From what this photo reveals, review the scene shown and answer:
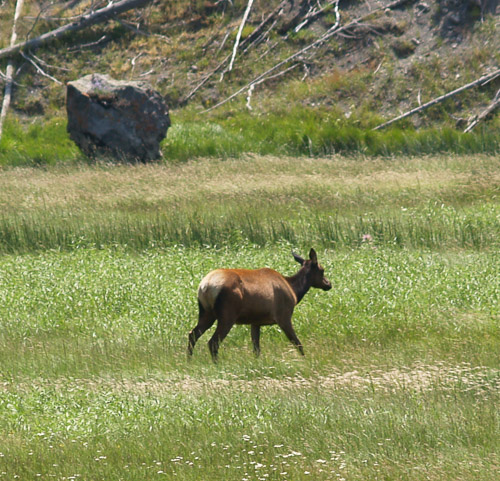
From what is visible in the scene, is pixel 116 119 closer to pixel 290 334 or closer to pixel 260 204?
pixel 260 204

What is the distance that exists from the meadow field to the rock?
553cm

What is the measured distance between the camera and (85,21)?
127 feet

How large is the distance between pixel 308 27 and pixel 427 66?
6.22 m

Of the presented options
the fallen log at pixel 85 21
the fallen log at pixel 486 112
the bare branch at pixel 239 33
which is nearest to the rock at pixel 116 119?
the bare branch at pixel 239 33

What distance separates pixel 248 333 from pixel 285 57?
2729 cm

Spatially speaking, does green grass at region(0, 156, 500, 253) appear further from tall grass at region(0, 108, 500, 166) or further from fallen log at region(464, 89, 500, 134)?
fallen log at region(464, 89, 500, 134)

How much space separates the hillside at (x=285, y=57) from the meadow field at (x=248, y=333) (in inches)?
449

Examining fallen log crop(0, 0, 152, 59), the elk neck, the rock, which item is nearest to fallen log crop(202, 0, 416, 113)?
the rock

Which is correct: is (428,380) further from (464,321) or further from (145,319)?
(145,319)

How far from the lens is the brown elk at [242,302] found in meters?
9.04

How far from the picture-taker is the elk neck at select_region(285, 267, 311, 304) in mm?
10539

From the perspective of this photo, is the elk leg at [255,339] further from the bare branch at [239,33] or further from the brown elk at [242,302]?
the bare branch at [239,33]

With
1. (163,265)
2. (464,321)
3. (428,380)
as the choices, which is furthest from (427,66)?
(428,380)

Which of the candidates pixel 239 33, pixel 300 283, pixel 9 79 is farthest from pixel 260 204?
pixel 9 79
